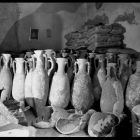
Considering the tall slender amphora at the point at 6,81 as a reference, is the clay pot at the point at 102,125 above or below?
below

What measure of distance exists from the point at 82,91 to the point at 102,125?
45 centimetres

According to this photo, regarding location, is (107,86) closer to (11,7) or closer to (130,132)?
(130,132)

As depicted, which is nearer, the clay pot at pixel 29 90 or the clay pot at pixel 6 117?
the clay pot at pixel 6 117

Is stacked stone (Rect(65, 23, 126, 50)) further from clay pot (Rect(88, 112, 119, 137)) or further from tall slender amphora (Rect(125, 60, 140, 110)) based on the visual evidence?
clay pot (Rect(88, 112, 119, 137))

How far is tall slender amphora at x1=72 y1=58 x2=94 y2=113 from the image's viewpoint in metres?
1.83

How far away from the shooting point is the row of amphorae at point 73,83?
176cm

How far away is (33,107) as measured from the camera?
2.02 metres

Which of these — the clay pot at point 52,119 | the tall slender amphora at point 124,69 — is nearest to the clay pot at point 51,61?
the clay pot at point 52,119

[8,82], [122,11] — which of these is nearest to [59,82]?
[8,82]

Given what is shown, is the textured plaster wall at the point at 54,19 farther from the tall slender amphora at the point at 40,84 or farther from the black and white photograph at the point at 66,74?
the tall slender amphora at the point at 40,84

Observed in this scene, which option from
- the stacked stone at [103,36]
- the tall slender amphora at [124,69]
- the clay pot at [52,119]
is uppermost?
the stacked stone at [103,36]

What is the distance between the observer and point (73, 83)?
6.21 feet

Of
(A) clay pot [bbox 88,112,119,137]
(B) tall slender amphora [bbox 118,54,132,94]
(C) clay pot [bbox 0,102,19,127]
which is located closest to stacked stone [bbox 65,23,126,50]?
(B) tall slender amphora [bbox 118,54,132,94]

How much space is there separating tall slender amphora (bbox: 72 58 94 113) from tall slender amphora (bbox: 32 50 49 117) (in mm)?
276
